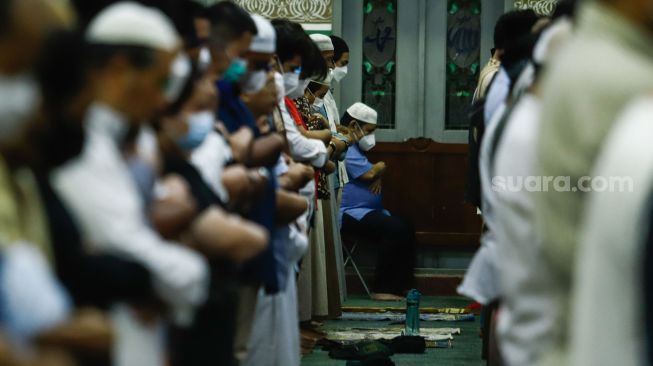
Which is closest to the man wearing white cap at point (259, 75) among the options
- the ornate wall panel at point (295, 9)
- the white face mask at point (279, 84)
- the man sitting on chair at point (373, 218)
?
the white face mask at point (279, 84)

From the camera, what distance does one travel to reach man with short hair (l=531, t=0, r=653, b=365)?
2449 mm

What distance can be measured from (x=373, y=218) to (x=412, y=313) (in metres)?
2.23

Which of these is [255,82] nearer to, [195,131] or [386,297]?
[195,131]

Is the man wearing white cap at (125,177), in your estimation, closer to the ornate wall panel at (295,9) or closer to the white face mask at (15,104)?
the white face mask at (15,104)

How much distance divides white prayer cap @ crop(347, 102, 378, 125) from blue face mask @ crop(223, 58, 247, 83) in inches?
224

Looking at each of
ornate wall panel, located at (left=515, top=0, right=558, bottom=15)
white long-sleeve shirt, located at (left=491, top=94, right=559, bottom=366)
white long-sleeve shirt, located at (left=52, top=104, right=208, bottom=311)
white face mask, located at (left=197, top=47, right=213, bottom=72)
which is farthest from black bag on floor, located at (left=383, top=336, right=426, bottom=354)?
white long-sleeve shirt, located at (left=52, top=104, right=208, bottom=311)

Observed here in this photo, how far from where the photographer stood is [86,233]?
3.02 m

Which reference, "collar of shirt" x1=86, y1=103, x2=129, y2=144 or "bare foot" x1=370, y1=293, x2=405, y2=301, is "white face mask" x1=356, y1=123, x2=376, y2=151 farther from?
"collar of shirt" x1=86, y1=103, x2=129, y2=144

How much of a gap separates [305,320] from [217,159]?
4.43 meters

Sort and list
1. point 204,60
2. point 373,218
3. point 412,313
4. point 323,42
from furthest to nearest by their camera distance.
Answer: point 373,218 < point 323,42 < point 412,313 < point 204,60

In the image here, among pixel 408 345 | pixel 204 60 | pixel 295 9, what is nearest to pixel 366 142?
pixel 295 9

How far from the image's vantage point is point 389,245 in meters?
11.2

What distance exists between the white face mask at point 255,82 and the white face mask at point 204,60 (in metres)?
0.48

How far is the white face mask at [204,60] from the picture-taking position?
4.63 meters
